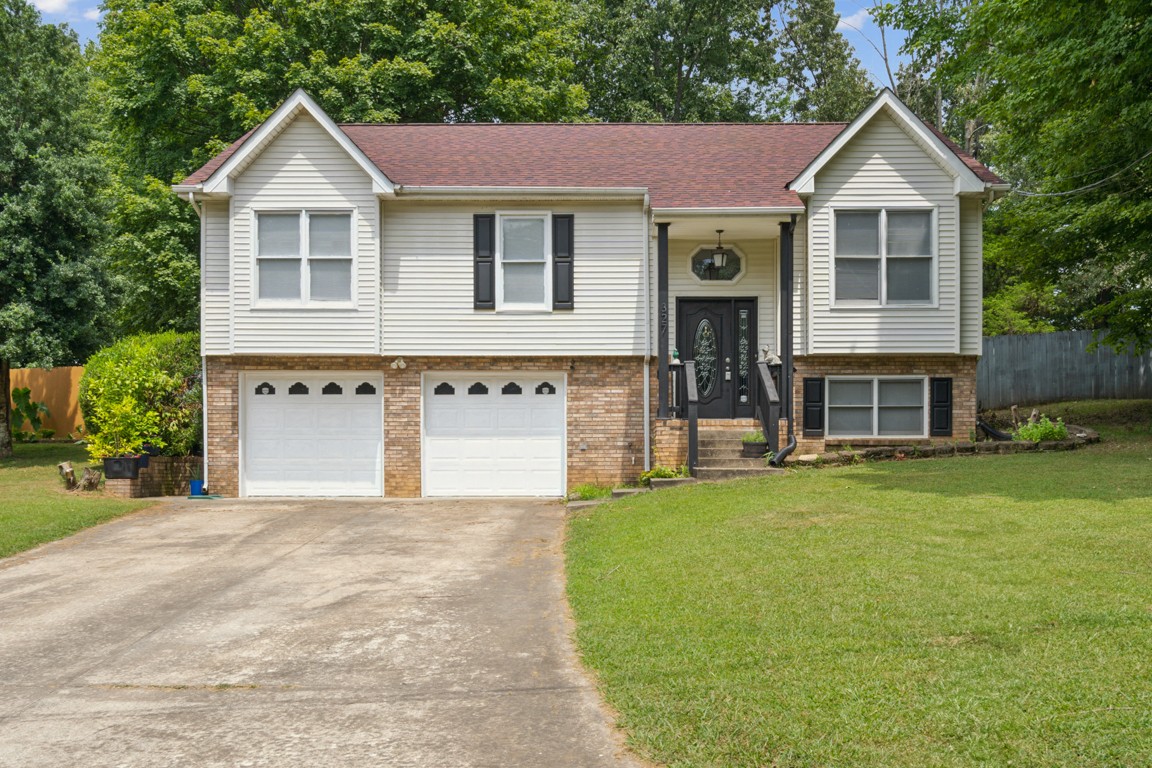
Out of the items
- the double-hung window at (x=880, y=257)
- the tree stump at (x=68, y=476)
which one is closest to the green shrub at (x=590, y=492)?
the double-hung window at (x=880, y=257)

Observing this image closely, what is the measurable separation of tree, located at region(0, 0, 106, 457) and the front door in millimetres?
13568

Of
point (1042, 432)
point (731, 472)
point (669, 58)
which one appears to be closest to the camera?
point (731, 472)

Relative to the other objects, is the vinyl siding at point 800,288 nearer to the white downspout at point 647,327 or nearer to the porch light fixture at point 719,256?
the porch light fixture at point 719,256

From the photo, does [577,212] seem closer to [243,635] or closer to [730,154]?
[730,154]

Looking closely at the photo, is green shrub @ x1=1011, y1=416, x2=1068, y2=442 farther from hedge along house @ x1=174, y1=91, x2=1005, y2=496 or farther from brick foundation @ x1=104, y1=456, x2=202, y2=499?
brick foundation @ x1=104, y1=456, x2=202, y2=499

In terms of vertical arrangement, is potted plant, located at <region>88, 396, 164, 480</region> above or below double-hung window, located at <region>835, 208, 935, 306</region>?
below

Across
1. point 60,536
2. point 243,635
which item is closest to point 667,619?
point 243,635

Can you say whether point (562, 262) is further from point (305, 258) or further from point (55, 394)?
point (55, 394)

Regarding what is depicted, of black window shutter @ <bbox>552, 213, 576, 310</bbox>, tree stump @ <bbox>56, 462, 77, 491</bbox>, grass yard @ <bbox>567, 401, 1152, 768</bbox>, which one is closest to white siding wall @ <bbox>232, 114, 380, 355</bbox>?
black window shutter @ <bbox>552, 213, 576, 310</bbox>

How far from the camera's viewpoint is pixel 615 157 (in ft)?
61.7

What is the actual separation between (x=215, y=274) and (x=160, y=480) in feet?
12.1

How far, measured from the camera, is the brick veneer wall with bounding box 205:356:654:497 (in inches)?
680

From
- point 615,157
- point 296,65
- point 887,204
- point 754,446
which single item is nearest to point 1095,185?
point 887,204

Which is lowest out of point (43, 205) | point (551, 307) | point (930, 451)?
point (930, 451)
